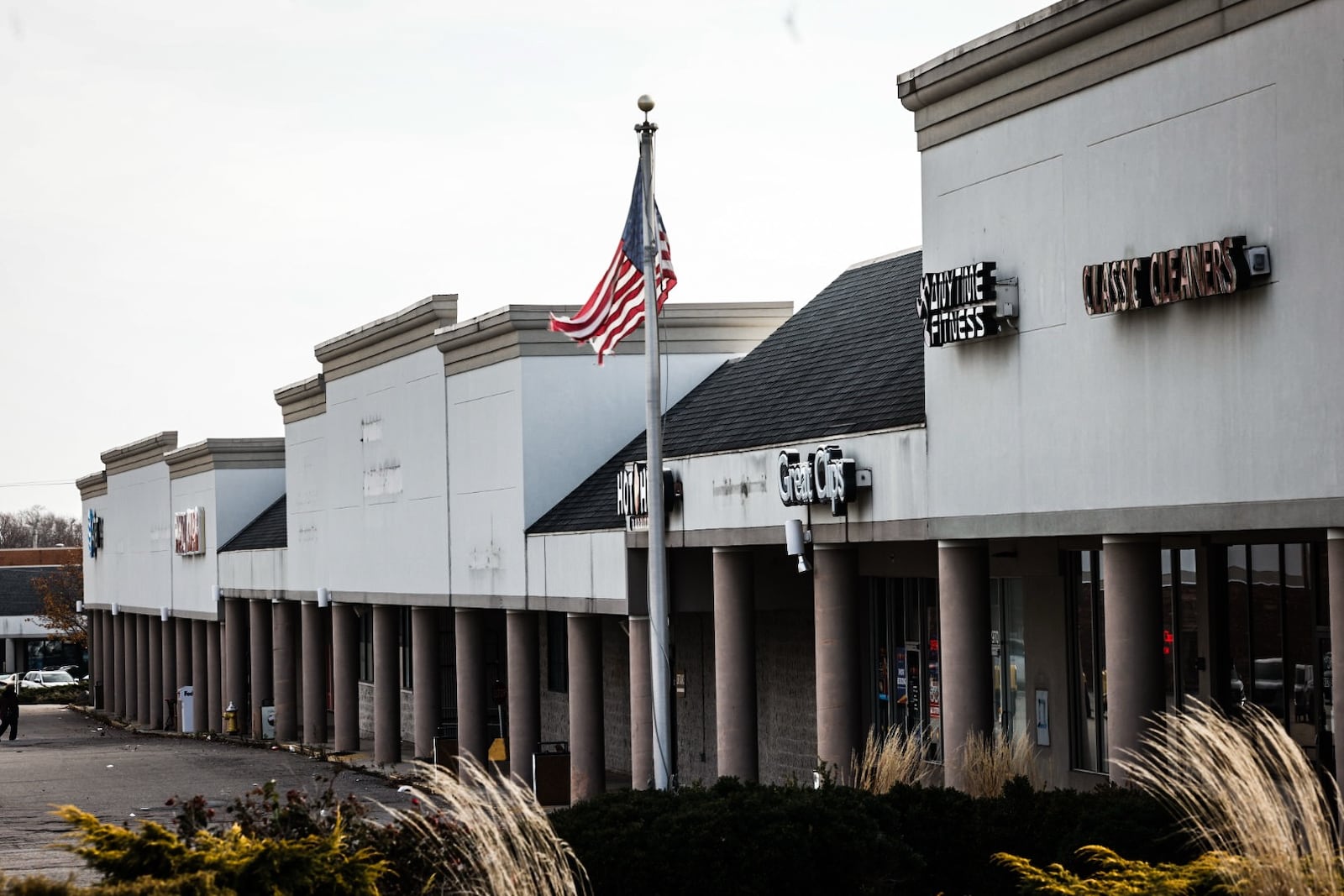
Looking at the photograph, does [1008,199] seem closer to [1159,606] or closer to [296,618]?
[1159,606]

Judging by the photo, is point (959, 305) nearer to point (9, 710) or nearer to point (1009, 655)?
point (1009, 655)

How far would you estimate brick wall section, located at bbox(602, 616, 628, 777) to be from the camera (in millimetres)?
38656

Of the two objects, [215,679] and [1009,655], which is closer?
[1009,655]

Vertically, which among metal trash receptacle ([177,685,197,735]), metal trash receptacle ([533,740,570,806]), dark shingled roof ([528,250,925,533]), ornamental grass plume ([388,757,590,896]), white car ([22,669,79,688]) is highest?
dark shingled roof ([528,250,925,533])

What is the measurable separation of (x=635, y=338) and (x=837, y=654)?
39.1 feet

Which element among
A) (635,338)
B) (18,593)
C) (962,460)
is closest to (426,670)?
(635,338)

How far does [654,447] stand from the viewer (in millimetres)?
23109

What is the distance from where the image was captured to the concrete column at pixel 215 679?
60.8 meters

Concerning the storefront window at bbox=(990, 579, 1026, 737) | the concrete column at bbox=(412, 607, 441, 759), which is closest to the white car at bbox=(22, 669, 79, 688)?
the concrete column at bbox=(412, 607, 441, 759)

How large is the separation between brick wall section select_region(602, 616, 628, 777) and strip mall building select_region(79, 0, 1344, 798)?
13cm

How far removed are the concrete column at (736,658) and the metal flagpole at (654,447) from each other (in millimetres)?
3634

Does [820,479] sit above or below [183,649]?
above

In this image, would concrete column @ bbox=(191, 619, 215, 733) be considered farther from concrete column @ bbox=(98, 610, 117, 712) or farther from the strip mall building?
the strip mall building

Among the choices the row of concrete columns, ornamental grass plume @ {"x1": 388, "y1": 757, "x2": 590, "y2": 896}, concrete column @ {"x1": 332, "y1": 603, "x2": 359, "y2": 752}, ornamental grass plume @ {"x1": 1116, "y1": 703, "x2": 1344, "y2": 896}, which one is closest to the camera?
ornamental grass plume @ {"x1": 1116, "y1": 703, "x2": 1344, "y2": 896}
